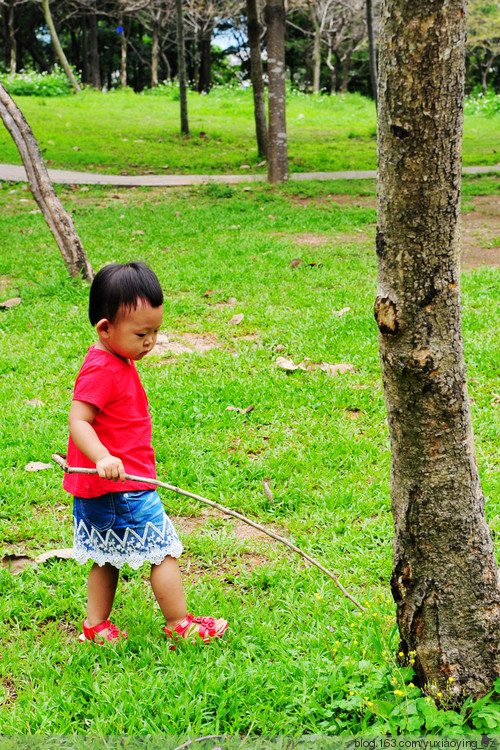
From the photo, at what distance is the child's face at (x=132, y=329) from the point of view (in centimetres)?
216

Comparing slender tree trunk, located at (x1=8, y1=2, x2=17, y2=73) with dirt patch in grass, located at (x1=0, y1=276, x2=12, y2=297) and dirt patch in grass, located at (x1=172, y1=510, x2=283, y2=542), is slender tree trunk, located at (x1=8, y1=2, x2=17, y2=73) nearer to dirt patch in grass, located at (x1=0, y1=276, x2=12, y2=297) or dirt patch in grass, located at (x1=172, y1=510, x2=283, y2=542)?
dirt patch in grass, located at (x1=0, y1=276, x2=12, y2=297)

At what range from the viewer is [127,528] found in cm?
225

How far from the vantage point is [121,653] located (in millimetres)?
2268

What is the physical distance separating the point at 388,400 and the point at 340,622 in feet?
3.18

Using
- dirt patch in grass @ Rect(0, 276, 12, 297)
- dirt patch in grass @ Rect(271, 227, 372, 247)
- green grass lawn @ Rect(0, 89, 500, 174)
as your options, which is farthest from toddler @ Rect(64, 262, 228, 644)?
green grass lawn @ Rect(0, 89, 500, 174)

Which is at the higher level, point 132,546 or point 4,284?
point 4,284

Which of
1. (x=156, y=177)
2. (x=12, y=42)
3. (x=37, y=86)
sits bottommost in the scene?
(x=156, y=177)

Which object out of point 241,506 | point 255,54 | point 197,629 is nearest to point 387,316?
point 197,629

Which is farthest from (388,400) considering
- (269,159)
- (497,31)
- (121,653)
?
(497,31)

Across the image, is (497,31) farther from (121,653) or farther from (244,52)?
(121,653)

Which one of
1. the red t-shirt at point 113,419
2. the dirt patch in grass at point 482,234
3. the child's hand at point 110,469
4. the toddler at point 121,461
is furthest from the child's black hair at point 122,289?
the dirt patch in grass at point 482,234

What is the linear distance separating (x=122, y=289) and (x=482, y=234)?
7240 millimetres

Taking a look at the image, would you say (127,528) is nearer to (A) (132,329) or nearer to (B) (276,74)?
(A) (132,329)

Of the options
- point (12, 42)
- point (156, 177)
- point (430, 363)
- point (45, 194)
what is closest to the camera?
point (430, 363)
